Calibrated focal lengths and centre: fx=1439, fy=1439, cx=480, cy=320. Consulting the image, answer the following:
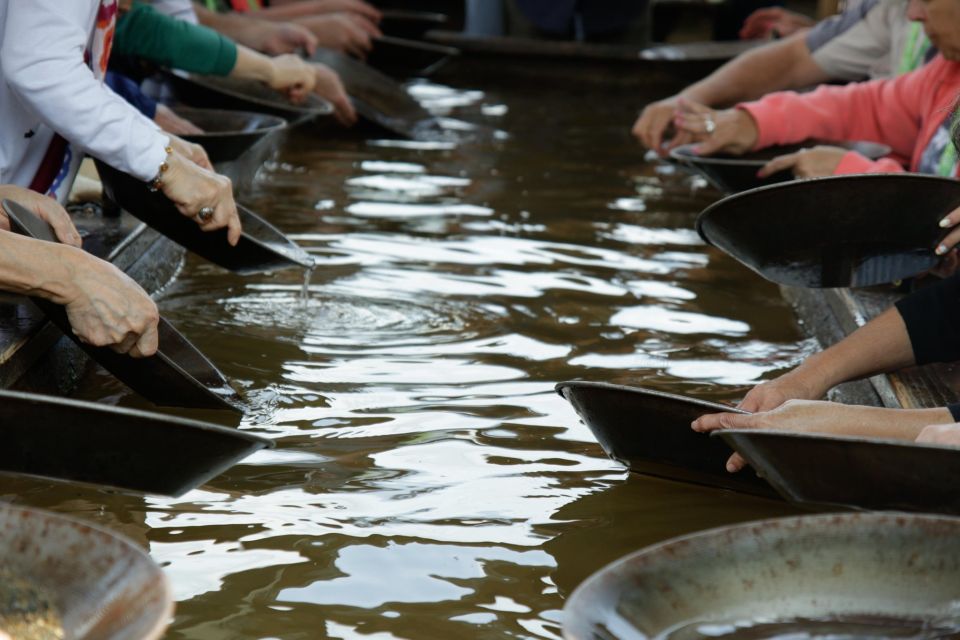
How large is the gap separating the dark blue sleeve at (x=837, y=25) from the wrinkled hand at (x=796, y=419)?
3.19 metres

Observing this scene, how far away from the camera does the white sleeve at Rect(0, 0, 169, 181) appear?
9.13ft

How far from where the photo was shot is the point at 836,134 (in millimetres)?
4375

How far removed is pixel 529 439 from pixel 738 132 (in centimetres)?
183

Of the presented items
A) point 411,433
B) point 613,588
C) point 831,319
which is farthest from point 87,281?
point 831,319

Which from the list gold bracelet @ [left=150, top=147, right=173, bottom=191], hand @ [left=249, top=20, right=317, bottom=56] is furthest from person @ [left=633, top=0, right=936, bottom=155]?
gold bracelet @ [left=150, top=147, right=173, bottom=191]

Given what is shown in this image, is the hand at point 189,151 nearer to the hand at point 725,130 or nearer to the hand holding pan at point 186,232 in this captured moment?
the hand holding pan at point 186,232

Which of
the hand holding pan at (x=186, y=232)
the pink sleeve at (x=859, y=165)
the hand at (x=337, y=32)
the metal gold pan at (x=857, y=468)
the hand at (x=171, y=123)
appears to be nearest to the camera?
the metal gold pan at (x=857, y=468)

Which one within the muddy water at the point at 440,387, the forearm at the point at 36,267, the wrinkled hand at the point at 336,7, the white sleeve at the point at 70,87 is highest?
the white sleeve at the point at 70,87

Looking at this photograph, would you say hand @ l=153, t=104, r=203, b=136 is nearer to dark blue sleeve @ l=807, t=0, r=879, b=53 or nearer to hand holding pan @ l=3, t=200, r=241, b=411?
hand holding pan @ l=3, t=200, r=241, b=411

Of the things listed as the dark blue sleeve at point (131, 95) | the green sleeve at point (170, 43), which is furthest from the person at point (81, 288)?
the green sleeve at point (170, 43)

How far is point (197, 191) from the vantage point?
305 cm

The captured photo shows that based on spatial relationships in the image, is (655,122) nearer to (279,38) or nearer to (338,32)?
(279,38)

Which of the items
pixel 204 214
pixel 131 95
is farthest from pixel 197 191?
pixel 131 95

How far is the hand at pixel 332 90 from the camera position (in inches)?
237
